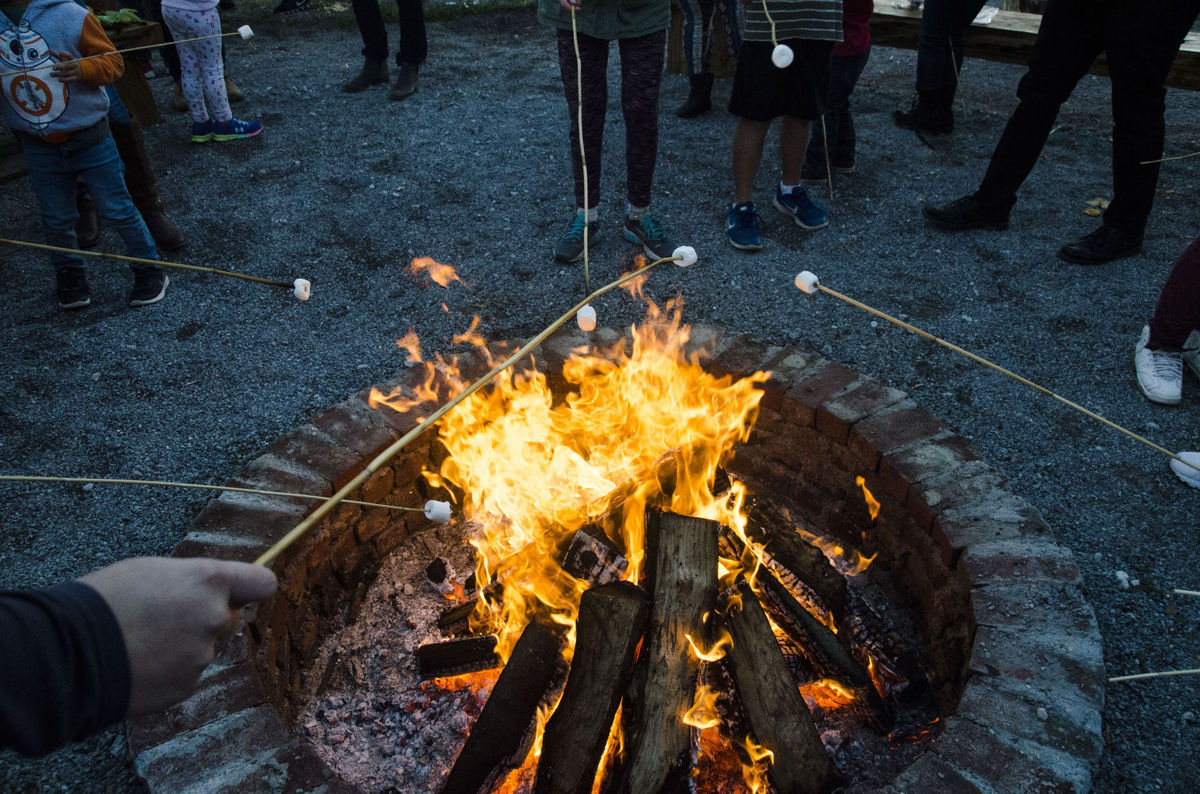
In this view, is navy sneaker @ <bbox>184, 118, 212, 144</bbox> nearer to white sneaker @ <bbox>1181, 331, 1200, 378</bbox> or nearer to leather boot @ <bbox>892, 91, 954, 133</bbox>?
leather boot @ <bbox>892, 91, 954, 133</bbox>

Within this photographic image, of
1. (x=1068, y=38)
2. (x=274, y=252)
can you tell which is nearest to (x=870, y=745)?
(x=1068, y=38)

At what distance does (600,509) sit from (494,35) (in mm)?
7628

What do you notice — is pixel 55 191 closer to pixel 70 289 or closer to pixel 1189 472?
pixel 70 289

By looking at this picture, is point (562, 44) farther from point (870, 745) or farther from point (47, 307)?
point (870, 745)

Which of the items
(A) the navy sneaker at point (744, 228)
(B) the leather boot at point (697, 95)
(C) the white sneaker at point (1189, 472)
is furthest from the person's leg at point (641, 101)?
(C) the white sneaker at point (1189, 472)

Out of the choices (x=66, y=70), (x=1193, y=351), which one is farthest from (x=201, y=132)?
(x=1193, y=351)

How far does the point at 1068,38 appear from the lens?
3.79 metres

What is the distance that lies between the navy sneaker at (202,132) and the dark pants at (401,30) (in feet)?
5.70

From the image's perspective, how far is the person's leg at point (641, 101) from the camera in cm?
374

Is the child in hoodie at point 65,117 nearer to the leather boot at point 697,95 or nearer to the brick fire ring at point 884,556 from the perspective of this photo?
the brick fire ring at point 884,556

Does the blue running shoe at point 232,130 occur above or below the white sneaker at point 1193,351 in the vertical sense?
above

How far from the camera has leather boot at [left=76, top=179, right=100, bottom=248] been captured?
14.7 ft

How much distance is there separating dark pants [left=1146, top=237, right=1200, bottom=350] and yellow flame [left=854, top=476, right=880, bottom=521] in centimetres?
170

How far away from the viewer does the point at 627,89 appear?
3.89 metres
